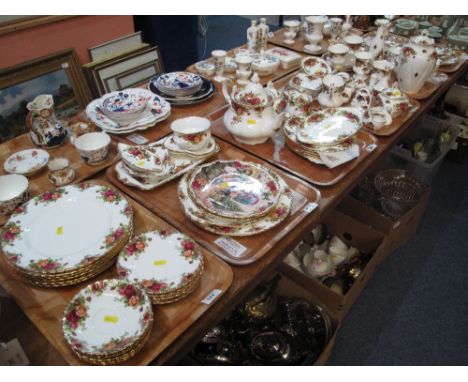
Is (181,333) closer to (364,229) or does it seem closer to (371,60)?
(364,229)

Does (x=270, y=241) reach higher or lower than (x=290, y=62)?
lower

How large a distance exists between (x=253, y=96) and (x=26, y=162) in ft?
2.65

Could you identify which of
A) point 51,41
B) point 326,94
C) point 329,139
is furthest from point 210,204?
point 51,41

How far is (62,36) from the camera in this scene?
2.29 m

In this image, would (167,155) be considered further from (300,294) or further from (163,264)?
(300,294)

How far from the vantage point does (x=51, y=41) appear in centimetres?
224

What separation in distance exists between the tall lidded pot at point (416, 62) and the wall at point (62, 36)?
183 centimetres

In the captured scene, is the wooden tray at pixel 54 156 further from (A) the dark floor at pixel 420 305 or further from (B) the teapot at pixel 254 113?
(A) the dark floor at pixel 420 305

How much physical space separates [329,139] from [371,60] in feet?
2.39

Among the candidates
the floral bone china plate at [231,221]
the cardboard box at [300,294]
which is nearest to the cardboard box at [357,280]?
the cardboard box at [300,294]

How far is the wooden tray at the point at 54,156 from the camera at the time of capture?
4.06 feet

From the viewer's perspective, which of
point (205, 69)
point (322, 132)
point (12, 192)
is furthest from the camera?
Result: point (205, 69)

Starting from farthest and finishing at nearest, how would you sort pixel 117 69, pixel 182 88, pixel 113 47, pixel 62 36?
1. pixel 113 47
2. pixel 62 36
3. pixel 117 69
4. pixel 182 88

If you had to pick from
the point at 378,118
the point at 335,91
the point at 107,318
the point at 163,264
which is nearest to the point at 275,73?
the point at 335,91
